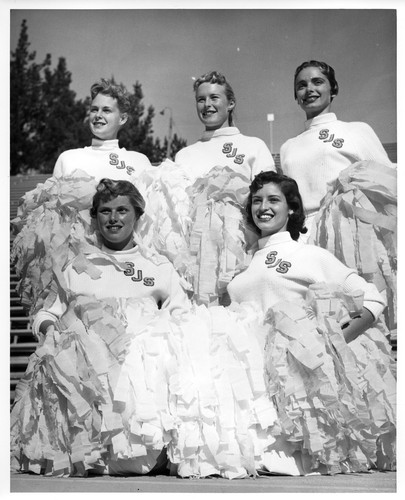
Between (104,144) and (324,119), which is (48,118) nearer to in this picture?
(104,144)

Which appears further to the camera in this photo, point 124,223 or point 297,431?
point 124,223

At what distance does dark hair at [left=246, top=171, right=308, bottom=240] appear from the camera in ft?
14.3

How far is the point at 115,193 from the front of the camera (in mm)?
4395

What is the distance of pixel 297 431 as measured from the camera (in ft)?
12.7

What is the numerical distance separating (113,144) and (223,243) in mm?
880

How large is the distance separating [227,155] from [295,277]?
876 millimetres

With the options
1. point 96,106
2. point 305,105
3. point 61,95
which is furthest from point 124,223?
point 61,95

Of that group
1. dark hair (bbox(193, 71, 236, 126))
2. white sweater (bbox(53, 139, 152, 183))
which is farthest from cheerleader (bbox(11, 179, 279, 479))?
dark hair (bbox(193, 71, 236, 126))

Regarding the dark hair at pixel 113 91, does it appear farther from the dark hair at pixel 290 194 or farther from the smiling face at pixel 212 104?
the dark hair at pixel 290 194

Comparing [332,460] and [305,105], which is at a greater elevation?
[305,105]

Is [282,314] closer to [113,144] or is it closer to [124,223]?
[124,223]

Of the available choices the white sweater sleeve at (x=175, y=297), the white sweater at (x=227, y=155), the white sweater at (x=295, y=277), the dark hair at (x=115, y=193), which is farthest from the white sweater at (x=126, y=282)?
the white sweater at (x=227, y=155)

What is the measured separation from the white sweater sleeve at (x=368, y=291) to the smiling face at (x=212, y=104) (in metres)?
1.15
